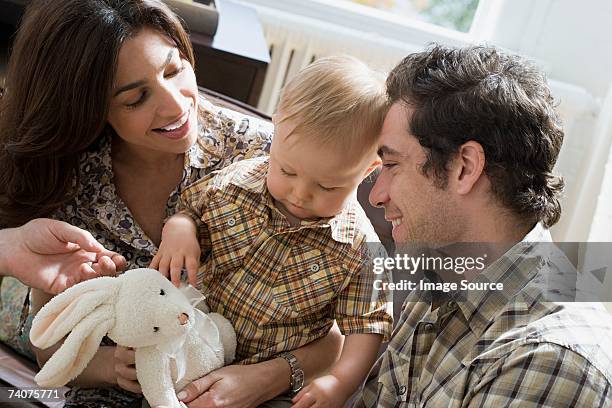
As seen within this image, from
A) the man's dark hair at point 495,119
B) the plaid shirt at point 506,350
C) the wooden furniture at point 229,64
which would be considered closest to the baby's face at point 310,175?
the man's dark hair at point 495,119

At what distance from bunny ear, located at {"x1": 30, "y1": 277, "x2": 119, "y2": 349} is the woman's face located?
1.27ft

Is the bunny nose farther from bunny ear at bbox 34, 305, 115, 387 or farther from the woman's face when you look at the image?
the woman's face

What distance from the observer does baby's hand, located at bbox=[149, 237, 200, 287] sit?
1.38 m

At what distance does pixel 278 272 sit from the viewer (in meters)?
1.49

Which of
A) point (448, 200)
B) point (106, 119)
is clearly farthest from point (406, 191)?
point (106, 119)

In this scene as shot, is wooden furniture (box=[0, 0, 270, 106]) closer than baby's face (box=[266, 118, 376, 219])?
No

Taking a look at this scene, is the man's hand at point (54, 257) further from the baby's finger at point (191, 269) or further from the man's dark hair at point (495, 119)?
the man's dark hair at point (495, 119)

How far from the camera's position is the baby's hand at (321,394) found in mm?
1373

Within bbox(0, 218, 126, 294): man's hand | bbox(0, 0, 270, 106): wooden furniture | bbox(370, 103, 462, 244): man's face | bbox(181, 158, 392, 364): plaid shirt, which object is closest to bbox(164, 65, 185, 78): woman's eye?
bbox(181, 158, 392, 364): plaid shirt

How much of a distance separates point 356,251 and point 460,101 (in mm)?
345

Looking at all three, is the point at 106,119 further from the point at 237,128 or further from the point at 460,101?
the point at 460,101

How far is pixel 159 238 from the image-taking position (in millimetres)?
1660

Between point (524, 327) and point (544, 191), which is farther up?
point (544, 191)

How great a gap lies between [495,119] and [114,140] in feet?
2.65
